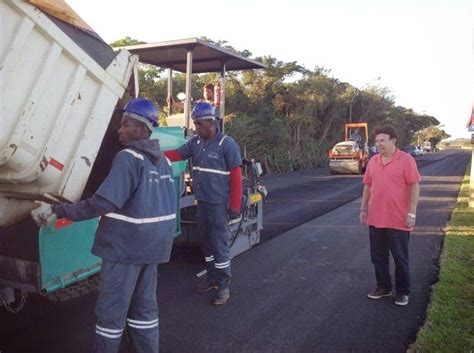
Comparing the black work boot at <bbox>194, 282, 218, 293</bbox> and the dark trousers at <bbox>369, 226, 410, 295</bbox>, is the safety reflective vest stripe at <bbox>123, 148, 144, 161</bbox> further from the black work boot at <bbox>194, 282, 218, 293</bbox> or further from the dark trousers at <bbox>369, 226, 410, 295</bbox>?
the dark trousers at <bbox>369, 226, 410, 295</bbox>

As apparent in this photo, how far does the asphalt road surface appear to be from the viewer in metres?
3.52

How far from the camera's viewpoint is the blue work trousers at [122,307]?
269cm

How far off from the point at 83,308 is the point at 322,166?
27312mm

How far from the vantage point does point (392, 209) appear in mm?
4359

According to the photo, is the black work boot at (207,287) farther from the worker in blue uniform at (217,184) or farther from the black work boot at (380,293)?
the black work boot at (380,293)

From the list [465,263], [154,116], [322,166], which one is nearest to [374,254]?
[465,263]

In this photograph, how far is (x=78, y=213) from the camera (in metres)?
2.55

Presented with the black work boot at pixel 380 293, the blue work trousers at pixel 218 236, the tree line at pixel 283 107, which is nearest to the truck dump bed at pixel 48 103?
the blue work trousers at pixel 218 236

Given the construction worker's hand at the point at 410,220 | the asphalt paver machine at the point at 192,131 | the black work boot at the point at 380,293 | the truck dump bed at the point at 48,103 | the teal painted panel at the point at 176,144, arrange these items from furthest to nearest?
the asphalt paver machine at the point at 192,131
the teal painted panel at the point at 176,144
the black work boot at the point at 380,293
the construction worker's hand at the point at 410,220
the truck dump bed at the point at 48,103

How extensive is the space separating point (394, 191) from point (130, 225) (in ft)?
8.97

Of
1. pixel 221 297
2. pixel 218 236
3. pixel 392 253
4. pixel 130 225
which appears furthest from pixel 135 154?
pixel 392 253

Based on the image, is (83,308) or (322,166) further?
(322,166)

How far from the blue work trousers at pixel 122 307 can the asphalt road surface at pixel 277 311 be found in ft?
1.94

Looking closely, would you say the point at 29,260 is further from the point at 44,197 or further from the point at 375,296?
the point at 375,296
